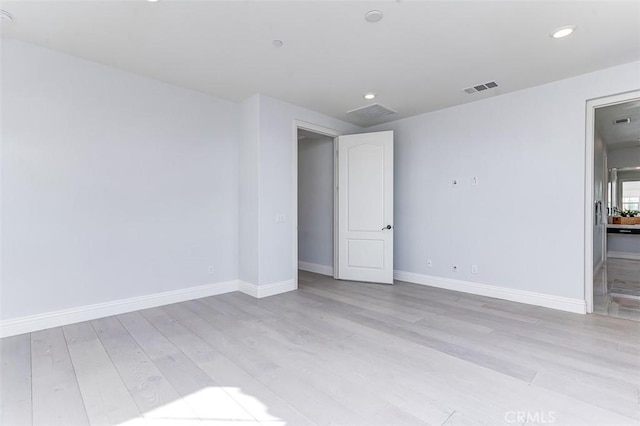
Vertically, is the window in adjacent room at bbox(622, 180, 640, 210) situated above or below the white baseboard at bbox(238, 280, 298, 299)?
above

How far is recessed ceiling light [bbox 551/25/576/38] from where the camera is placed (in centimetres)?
258

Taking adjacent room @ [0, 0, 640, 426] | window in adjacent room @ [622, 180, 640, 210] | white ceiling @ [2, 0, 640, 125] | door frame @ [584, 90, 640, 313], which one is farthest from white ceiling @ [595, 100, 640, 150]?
window in adjacent room @ [622, 180, 640, 210]

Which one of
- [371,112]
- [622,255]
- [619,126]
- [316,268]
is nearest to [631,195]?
[622,255]

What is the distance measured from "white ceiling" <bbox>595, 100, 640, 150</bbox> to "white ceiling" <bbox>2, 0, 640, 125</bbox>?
1544 millimetres

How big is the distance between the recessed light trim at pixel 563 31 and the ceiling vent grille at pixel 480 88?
3.28 feet

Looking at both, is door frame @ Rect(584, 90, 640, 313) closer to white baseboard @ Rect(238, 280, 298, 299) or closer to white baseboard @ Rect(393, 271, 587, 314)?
white baseboard @ Rect(393, 271, 587, 314)

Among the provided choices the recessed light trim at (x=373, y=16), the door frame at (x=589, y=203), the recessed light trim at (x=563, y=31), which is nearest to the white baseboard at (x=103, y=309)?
the recessed light trim at (x=373, y=16)

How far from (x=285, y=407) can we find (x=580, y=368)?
220 centimetres

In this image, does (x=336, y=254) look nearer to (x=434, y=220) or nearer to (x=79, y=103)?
(x=434, y=220)

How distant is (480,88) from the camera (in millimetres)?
3889

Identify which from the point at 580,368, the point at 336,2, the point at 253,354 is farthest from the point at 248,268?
the point at 580,368

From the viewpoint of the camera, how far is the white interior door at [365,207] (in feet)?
16.2

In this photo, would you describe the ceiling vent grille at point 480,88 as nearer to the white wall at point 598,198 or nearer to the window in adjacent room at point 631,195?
the white wall at point 598,198

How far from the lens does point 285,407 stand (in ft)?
6.06
